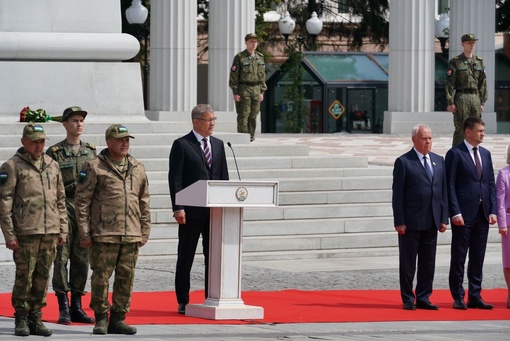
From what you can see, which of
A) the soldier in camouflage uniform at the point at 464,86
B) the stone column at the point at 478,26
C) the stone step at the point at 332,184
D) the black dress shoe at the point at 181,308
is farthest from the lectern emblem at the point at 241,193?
the stone column at the point at 478,26

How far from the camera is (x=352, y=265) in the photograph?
18156mm

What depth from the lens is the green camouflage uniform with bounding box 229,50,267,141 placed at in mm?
25875

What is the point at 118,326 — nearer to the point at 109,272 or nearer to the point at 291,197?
the point at 109,272

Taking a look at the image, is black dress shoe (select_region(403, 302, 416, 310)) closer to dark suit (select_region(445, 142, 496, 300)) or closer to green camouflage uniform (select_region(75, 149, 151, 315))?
dark suit (select_region(445, 142, 496, 300))

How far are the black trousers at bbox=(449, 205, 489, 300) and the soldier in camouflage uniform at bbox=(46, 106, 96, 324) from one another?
359 centimetres

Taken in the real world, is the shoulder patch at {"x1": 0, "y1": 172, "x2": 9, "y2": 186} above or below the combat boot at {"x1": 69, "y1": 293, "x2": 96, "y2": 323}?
above

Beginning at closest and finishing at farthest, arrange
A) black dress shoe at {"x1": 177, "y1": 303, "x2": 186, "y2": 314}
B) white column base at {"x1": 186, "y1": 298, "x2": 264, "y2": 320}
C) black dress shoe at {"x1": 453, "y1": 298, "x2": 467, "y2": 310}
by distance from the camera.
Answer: white column base at {"x1": 186, "y1": 298, "x2": 264, "y2": 320} → black dress shoe at {"x1": 177, "y1": 303, "x2": 186, "y2": 314} → black dress shoe at {"x1": 453, "y1": 298, "x2": 467, "y2": 310}

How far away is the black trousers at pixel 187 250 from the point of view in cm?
1399

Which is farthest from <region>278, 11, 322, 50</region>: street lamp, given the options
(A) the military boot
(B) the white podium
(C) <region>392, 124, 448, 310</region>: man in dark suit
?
(A) the military boot

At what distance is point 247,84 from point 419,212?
11.6m

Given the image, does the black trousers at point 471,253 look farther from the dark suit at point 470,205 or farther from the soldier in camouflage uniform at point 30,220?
the soldier in camouflage uniform at point 30,220

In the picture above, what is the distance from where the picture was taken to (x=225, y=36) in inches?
1571

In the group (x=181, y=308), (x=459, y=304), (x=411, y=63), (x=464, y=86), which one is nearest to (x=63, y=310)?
(x=181, y=308)

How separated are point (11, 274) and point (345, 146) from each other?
16.0 meters
